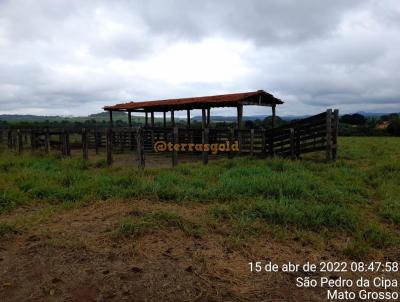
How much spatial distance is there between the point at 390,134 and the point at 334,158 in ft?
113

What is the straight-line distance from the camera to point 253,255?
164 inches

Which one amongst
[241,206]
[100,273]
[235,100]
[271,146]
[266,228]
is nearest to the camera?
[100,273]

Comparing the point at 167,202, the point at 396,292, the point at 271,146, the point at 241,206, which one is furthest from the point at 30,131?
the point at 396,292

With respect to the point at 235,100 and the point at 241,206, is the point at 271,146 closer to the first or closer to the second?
the point at 235,100

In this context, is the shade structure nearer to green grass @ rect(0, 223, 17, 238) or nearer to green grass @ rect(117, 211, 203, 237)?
green grass @ rect(117, 211, 203, 237)

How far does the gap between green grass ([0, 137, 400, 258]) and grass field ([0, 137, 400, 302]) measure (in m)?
0.02

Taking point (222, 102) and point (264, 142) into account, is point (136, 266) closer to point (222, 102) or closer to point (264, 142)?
point (264, 142)

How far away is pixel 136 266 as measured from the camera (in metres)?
3.83

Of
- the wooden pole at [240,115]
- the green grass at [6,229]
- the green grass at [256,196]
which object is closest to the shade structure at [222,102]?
the wooden pole at [240,115]

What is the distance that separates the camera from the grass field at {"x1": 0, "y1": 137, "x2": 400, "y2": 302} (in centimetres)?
476

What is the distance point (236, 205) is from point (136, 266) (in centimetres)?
252

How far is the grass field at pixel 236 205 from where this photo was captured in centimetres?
476
